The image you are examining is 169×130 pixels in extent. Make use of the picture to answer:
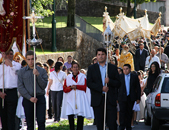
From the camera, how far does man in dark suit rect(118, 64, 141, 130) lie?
10.1 meters

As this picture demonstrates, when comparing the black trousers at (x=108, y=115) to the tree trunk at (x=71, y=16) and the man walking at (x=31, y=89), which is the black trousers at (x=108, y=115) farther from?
the tree trunk at (x=71, y=16)

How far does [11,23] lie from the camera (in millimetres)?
11445

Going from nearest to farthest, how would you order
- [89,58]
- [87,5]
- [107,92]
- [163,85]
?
[107,92], [163,85], [89,58], [87,5]

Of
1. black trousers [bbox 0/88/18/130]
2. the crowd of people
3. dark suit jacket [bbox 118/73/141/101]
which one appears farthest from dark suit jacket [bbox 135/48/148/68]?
black trousers [bbox 0/88/18/130]

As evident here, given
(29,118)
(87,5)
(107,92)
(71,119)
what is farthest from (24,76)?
(87,5)

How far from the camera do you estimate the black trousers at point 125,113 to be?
10062 mm

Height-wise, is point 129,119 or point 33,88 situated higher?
point 33,88

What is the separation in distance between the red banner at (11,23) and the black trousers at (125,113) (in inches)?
139

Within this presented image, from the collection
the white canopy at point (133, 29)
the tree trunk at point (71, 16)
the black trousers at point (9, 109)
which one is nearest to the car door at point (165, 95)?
the black trousers at point (9, 109)

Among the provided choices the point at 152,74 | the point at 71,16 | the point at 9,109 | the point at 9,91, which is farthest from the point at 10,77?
the point at 71,16

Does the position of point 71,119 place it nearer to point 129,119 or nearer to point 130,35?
point 129,119

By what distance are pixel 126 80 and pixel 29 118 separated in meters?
3.26

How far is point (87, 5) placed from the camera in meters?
53.6

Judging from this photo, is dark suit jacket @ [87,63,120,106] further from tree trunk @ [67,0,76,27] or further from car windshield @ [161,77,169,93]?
tree trunk @ [67,0,76,27]
